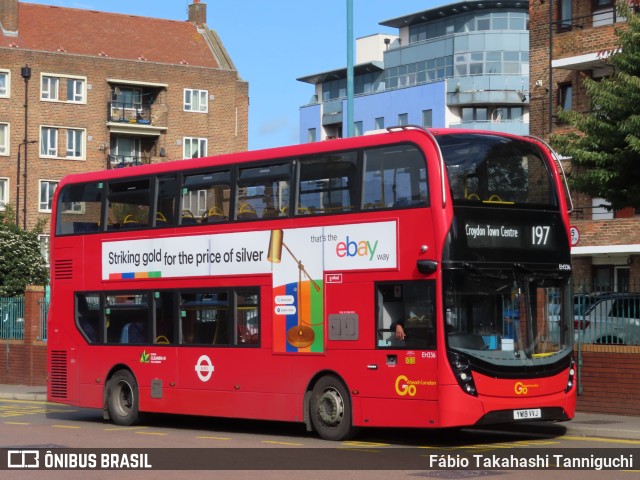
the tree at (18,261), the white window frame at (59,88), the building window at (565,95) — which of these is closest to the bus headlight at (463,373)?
the building window at (565,95)

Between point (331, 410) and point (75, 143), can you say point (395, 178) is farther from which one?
point (75, 143)

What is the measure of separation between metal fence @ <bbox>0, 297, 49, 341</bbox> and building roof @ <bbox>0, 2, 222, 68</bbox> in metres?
40.5

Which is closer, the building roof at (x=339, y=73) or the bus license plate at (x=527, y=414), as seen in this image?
the bus license plate at (x=527, y=414)

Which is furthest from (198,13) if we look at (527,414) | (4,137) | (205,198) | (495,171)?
(527,414)

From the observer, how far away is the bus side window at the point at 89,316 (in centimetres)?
2345

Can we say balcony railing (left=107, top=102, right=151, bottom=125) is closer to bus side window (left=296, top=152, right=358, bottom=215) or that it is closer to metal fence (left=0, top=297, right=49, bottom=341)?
metal fence (left=0, top=297, right=49, bottom=341)

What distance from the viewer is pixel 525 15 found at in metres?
102

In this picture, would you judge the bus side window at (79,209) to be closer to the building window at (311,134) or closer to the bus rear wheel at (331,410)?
the bus rear wheel at (331,410)

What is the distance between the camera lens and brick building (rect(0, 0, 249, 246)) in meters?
72.8

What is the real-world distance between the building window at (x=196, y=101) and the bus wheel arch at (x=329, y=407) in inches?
2412

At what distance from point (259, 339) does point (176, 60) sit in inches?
2422

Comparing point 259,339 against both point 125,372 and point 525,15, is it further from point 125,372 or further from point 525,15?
point 525,15

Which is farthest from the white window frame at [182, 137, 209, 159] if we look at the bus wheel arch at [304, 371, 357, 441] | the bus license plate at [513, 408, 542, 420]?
the bus license plate at [513, 408, 542, 420]

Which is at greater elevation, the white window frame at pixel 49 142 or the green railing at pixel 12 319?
the white window frame at pixel 49 142
